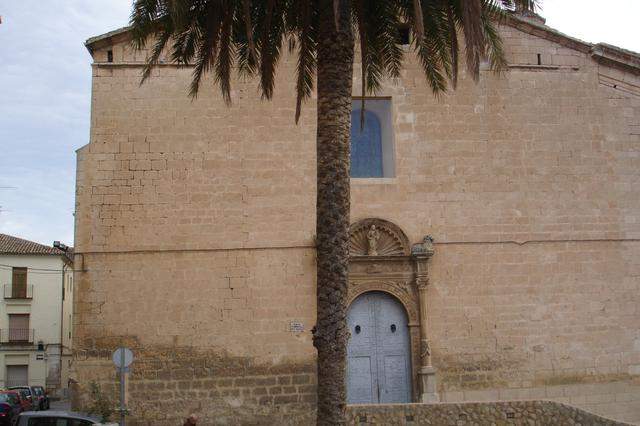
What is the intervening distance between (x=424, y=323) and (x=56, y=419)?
727cm

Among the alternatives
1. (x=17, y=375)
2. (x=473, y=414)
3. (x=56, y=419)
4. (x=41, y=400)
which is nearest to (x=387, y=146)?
(x=473, y=414)

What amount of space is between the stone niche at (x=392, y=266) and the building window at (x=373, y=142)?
1434 mm

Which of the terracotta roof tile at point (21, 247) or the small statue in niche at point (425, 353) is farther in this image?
the terracotta roof tile at point (21, 247)

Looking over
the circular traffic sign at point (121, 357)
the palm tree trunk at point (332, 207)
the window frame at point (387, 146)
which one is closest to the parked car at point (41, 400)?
the circular traffic sign at point (121, 357)

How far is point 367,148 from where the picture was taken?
16.5 meters

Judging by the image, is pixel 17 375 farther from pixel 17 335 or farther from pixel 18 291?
pixel 18 291

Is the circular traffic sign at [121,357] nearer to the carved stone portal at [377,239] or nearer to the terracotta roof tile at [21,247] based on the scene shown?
the carved stone portal at [377,239]

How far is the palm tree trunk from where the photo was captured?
8938mm

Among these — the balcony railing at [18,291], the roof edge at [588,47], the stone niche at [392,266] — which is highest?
the roof edge at [588,47]

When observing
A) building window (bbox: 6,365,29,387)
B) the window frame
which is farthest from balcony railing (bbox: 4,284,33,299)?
the window frame

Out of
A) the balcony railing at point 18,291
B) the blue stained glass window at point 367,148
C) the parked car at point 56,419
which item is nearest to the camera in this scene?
Result: the parked car at point 56,419

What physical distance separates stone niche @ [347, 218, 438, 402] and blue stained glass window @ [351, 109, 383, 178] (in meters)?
1.45

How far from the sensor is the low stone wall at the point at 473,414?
12484 mm

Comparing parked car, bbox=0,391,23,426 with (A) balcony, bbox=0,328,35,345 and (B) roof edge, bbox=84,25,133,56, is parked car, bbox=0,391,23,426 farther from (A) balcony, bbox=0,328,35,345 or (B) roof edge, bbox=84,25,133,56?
(A) balcony, bbox=0,328,35,345
